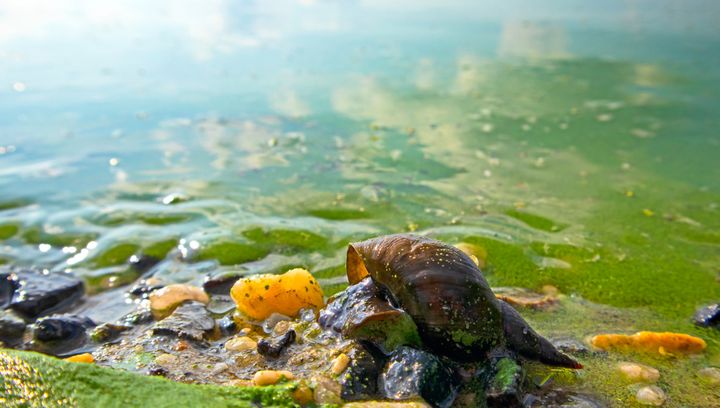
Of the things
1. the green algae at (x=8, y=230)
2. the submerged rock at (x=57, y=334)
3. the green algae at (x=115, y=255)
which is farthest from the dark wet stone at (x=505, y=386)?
the green algae at (x=8, y=230)

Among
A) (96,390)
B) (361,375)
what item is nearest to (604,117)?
(361,375)

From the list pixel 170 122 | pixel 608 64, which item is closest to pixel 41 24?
pixel 170 122

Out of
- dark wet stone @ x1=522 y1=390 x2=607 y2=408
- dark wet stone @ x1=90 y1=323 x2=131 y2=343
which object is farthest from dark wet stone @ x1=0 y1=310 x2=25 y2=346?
dark wet stone @ x1=522 y1=390 x2=607 y2=408

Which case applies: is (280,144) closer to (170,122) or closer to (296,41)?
(170,122)

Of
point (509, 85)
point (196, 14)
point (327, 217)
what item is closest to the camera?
point (327, 217)

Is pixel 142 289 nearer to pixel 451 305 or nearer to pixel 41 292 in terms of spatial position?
pixel 41 292

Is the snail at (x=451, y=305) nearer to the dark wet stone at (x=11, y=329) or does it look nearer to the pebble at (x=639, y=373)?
the pebble at (x=639, y=373)
